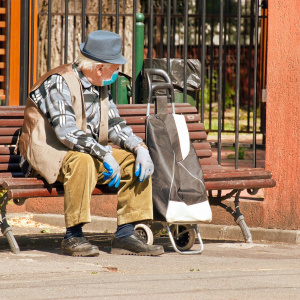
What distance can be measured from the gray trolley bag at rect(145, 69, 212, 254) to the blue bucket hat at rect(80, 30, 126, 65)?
0.47 m

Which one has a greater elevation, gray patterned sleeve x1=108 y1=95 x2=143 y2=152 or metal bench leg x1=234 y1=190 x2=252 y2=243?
gray patterned sleeve x1=108 y1=95 x2=143 y2=152

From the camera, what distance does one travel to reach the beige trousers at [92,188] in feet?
16.0

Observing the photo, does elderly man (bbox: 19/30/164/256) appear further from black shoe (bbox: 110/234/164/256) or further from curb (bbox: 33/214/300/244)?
curb (bbox: 33/214/300/244)

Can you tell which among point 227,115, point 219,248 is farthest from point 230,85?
point 219,248

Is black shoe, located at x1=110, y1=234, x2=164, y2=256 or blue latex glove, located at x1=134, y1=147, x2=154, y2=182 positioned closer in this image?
blue latex glove, located at x1=134, y1=147, x2=154, y2=182

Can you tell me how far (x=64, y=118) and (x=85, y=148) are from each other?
0.75 feet

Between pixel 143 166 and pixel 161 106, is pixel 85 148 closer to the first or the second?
pixel 143 166

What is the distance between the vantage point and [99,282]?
4.23m

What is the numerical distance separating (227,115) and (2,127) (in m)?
10.2

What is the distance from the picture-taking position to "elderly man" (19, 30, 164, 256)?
4934mm

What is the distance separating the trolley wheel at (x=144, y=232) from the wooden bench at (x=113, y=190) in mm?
421

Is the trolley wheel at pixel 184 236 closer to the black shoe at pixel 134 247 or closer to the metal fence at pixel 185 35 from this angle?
the black shoe at pixel 134 247

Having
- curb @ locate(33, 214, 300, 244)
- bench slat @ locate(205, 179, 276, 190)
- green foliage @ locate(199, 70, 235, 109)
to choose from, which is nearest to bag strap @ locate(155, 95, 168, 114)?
bench slat @ locate(205, 179, 276, 190)

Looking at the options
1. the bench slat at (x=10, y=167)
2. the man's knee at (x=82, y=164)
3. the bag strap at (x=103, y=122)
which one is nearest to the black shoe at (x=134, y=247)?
the man's knee at (x=82, y=164)
